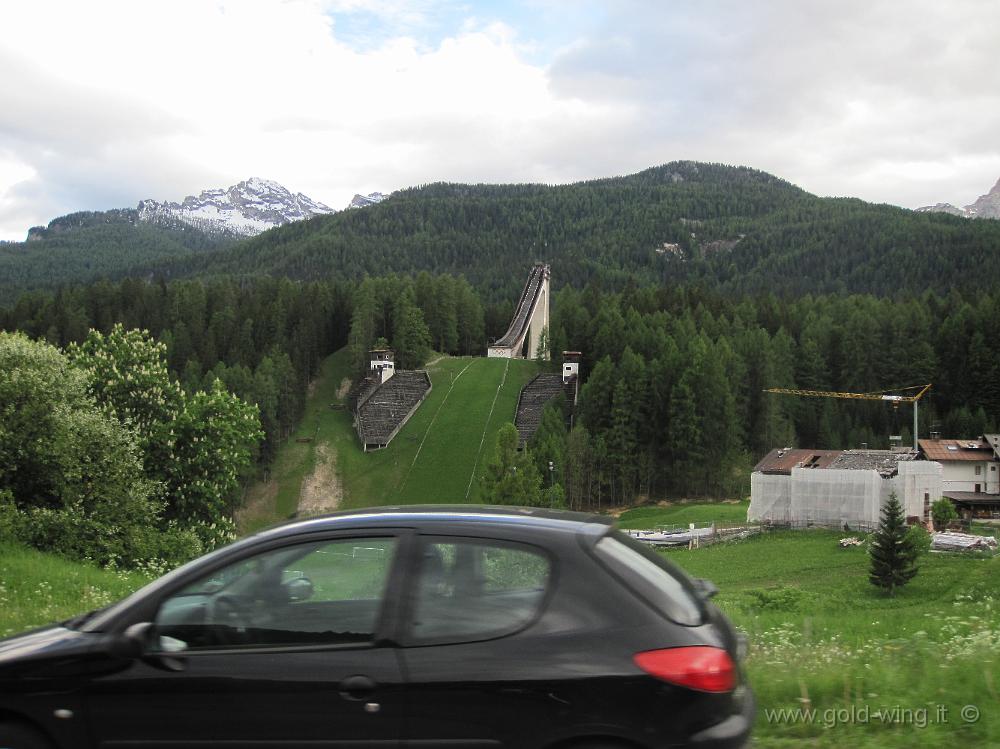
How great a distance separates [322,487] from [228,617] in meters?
75.3

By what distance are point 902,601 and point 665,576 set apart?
87.6 feet

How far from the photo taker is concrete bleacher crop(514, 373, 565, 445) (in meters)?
83.6

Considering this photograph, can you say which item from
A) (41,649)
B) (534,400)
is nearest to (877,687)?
(41,649)

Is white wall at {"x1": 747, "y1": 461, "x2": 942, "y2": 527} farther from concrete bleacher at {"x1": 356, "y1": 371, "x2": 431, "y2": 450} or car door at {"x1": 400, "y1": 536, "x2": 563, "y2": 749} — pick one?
car door at {"x1": 400, "y1": 536, "x2": 563, "y2": 749}

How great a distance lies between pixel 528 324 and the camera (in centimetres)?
13038

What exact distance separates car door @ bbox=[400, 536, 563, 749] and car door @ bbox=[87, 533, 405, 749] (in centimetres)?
17

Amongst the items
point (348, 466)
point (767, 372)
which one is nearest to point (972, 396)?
point (767, 372)

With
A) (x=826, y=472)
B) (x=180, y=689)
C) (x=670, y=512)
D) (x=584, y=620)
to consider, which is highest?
(x=584, y=620)

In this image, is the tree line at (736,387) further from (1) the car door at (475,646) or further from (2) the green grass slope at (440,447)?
(1) the car door at (475,646)

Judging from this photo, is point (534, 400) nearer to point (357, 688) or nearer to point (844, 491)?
point (844, 491)

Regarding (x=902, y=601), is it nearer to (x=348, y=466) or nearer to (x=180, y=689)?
(x=180, y=689)

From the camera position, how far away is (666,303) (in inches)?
4621

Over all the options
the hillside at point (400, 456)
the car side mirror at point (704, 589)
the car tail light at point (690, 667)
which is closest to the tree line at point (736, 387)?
the hillside at point (400, 456)

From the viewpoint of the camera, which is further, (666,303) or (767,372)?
(666,303)
